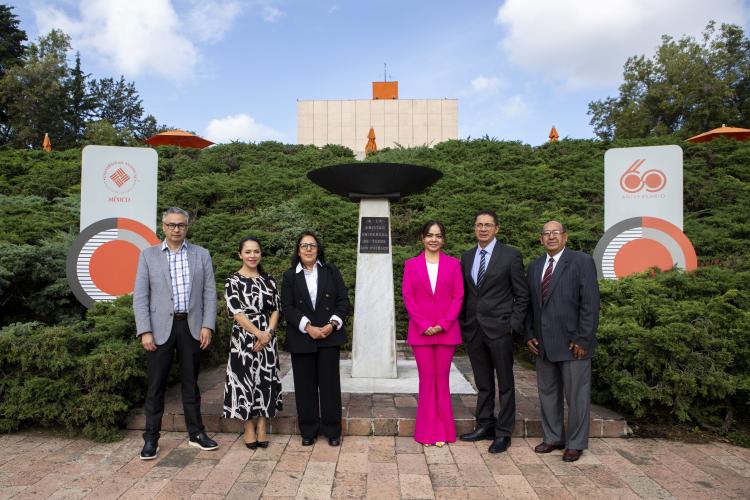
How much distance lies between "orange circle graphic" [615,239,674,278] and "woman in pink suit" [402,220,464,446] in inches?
124

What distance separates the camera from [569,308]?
3389 mm

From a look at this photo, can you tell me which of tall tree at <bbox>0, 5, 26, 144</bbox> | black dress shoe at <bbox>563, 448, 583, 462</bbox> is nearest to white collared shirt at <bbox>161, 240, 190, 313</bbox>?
black dress shoe at <bbox>563, 448, 583, 462</bbox>

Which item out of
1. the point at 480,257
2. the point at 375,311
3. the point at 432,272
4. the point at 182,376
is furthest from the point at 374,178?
the point at 182,376

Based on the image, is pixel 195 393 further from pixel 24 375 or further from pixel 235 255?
pixel 235 255

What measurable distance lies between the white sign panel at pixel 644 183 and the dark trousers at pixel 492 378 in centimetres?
324

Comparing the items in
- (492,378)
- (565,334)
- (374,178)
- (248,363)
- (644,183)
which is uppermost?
(644,183)

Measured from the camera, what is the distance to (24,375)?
3.78 meters

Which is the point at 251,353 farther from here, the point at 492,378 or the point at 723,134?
the point at 723,134

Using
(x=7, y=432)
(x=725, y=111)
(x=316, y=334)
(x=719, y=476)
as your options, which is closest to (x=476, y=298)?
(x=316, y=334)

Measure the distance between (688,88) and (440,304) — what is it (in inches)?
1004

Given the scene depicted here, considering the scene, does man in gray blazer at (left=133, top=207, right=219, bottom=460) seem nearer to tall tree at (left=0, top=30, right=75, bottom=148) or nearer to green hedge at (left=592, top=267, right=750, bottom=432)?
green hedge at (left=592, top=267, right=750, bottom=432)

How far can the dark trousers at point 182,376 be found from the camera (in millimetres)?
3402

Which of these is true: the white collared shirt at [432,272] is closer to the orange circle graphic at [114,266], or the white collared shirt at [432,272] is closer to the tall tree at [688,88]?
the orange circle graphic at [114,266]

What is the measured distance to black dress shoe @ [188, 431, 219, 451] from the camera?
11.4 ft
